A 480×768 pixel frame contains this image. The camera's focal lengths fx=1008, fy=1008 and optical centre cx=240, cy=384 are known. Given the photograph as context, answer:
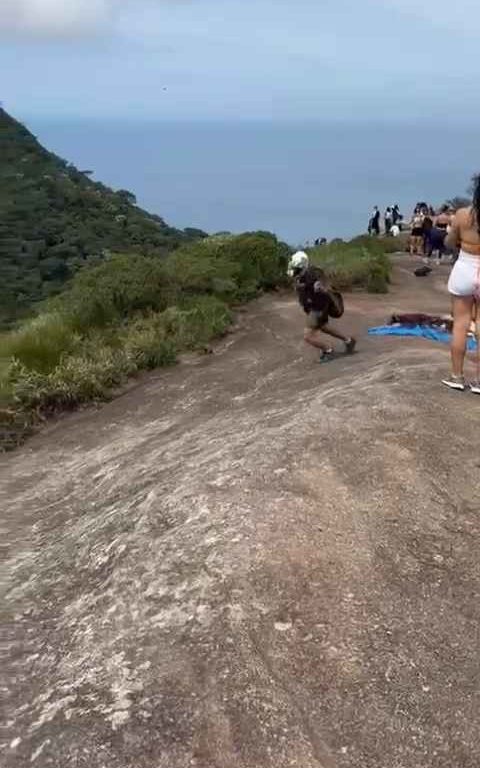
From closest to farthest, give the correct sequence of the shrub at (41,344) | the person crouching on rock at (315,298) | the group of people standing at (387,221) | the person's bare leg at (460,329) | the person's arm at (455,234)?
the person's arm at (455,234) → the person's bare leg at (460,329) → the person crouching on rock at (315,298) → the shrub at (41,344) → the group of people standing at (387,221)

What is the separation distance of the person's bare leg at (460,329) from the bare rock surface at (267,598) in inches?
11.0

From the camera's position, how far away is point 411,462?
5.79 m

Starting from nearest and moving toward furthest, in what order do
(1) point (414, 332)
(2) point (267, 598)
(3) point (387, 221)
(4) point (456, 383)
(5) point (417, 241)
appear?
(2) point (267, 598) → (4) point (456, 383) → (1) point (414, 332) → (5) point (417, 241) → (3) point (387, 221)

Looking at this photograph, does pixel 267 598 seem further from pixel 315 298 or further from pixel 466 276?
pixel 315 298

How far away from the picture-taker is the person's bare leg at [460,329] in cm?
714

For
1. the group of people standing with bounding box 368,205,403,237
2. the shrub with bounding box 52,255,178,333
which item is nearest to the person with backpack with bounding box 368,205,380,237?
the group of people standing with bounding box 368,205,403,237

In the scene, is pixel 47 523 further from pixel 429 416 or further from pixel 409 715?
pixel 409 715

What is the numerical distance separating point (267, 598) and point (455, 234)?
349 cm

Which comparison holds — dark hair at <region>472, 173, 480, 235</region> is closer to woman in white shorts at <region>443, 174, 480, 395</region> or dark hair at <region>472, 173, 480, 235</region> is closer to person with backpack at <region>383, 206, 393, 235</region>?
woman in white shorts at <region>443, 174, 480, 395</region>

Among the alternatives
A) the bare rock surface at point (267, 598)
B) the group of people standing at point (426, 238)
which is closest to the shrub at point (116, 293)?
the bare rock surface at point (267, 598)

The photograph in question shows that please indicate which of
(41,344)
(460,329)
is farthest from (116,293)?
(460,329)

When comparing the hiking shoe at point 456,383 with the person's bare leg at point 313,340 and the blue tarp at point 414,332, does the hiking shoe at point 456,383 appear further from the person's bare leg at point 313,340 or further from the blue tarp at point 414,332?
the blue tarp at point 414,332

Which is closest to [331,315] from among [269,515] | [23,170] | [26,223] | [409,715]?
[269,515]

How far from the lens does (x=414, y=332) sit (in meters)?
11.9
